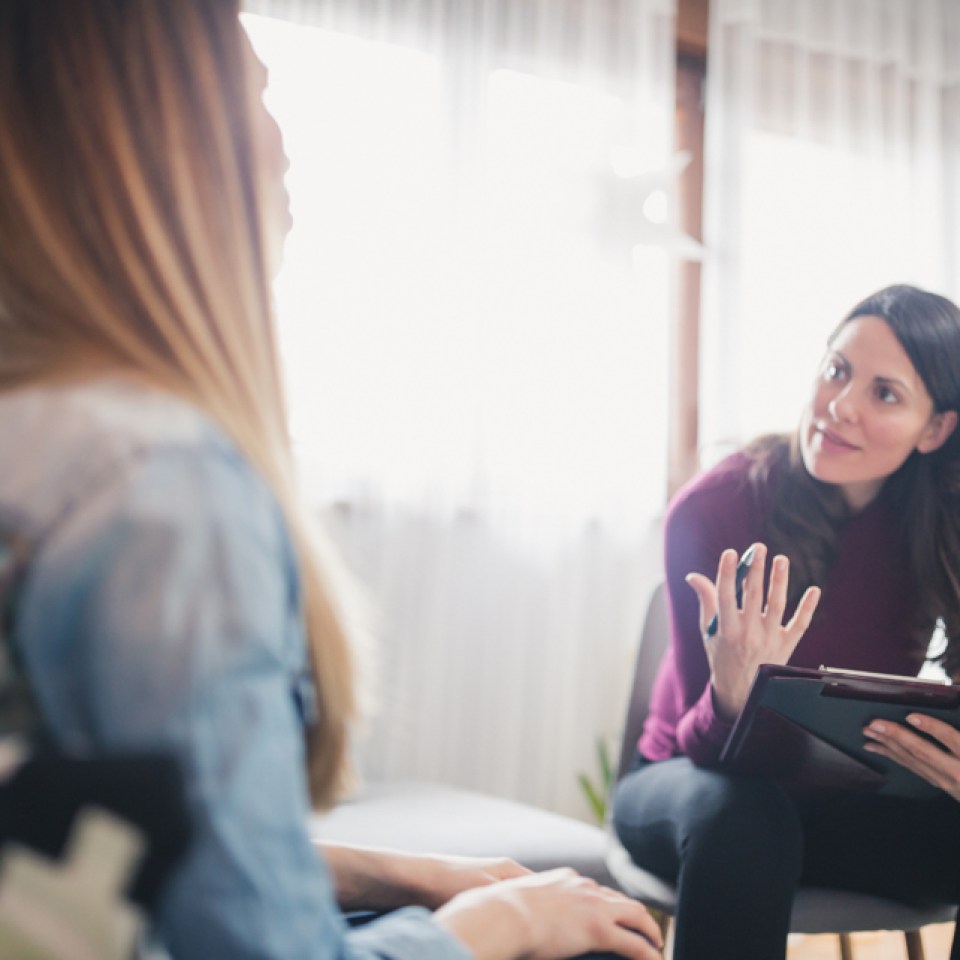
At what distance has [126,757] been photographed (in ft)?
1.20

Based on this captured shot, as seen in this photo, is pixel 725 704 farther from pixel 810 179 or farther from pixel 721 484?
pixel 810 179

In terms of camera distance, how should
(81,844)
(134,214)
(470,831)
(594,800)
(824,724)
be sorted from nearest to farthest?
1. (81,844)
2. (134,214)
3. (824,724)
4. (470,831)
5. (594,800)

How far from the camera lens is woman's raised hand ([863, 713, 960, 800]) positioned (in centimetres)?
92

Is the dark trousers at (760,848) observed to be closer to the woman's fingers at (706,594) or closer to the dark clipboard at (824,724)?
the dark clipboard at (824,724)

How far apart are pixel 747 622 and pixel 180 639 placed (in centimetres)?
75

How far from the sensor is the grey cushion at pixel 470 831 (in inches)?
55.9

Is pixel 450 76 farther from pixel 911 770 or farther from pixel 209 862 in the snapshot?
pixel 209 862

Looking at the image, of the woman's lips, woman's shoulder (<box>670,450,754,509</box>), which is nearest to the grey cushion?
woman's shoulder (<box>670,450,754,509</box>)

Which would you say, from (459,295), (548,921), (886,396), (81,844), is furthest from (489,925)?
(459,295)

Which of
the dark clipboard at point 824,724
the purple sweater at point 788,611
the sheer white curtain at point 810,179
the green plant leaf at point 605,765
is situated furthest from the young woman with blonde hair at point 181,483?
the sheer white curtain at point 810,179

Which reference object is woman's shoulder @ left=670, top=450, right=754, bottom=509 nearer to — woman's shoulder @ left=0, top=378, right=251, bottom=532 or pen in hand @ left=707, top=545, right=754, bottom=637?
pen in hand @ left=707, top=545, right=754, bottom=637

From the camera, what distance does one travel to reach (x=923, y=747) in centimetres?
94

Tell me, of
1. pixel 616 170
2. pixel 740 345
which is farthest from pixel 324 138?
pixel 740 345

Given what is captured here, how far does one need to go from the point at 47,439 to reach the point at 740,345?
2494mm
